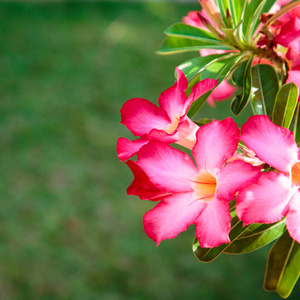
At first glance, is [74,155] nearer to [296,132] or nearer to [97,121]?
[97,121]

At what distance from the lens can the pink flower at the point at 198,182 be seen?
46cm

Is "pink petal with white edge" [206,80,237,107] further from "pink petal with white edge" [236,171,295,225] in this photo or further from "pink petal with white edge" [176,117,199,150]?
"pink petal with white edge" [236,171,295,225]

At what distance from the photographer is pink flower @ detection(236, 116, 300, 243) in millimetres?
434

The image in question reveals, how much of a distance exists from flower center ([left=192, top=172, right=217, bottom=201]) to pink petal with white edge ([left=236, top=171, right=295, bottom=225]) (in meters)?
0.06

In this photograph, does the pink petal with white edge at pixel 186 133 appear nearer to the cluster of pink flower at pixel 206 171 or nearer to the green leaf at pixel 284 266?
the cluster of pink flower at pixel 206 171

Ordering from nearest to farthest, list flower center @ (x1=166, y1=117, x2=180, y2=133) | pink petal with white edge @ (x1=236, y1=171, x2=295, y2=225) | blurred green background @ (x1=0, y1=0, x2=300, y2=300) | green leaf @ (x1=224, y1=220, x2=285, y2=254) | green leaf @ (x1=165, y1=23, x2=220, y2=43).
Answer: pink petal with white edge @ (x1=236, y1=171, x2=295, y2=225) < flower center @ (x1=166, y1=117, x2=180, y2=133) < green leaf @ (x1=224, y1=220, x2=285, y2=254) < green leaf @ (x1=165, y1=23, x2=220, y2=43) < blurred green background @ (x1=0, y1=0, x2=300, y2=300)

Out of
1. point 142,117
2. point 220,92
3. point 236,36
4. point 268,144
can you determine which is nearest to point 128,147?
point 142,117

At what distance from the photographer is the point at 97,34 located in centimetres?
395

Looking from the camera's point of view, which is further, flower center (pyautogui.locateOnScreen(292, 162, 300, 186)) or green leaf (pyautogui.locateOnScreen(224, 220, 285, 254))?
green leaf (pyautogui.locateOnScreen(224, 220, 285, 254))

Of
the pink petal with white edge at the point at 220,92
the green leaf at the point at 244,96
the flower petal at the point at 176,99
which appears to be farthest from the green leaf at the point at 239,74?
the flower petal at the point at 176,99

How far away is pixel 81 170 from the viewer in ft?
9.11

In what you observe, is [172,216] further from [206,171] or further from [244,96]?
[244,96]

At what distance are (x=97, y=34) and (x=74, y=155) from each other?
146cm

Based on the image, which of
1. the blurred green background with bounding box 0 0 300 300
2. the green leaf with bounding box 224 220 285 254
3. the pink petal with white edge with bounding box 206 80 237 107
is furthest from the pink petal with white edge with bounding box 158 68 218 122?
the blurred green background with bounding box 0 0 300 300
